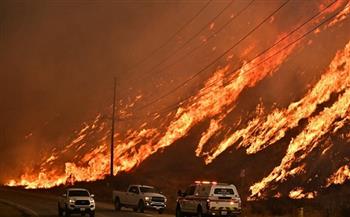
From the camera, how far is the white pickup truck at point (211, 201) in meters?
32.9

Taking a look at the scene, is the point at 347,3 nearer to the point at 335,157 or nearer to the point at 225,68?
the point at 225,68

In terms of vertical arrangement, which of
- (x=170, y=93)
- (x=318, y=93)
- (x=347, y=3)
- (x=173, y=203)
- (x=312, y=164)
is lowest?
(x=173, y=203)

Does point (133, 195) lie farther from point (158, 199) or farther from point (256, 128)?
point (256, 128)

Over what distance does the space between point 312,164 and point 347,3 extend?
3453 centimetres

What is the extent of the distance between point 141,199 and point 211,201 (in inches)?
488

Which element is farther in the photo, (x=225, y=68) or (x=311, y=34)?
(x=225, y=68)

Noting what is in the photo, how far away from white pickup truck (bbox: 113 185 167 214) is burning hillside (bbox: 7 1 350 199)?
2382cm

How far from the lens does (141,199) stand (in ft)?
145

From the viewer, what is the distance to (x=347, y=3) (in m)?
89.7

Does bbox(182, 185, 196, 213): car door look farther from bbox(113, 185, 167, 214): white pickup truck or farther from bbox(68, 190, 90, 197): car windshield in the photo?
bbox(113, 185, 167, 214): white pickup truck

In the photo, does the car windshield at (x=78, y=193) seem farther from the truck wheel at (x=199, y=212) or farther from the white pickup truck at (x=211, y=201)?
the truck wheel at (x=199, y=212)

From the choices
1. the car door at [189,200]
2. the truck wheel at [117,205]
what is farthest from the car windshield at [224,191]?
the truck wheel at [117,205]

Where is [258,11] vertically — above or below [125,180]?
above

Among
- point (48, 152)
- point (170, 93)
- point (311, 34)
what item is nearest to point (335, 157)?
point (311, 34)
